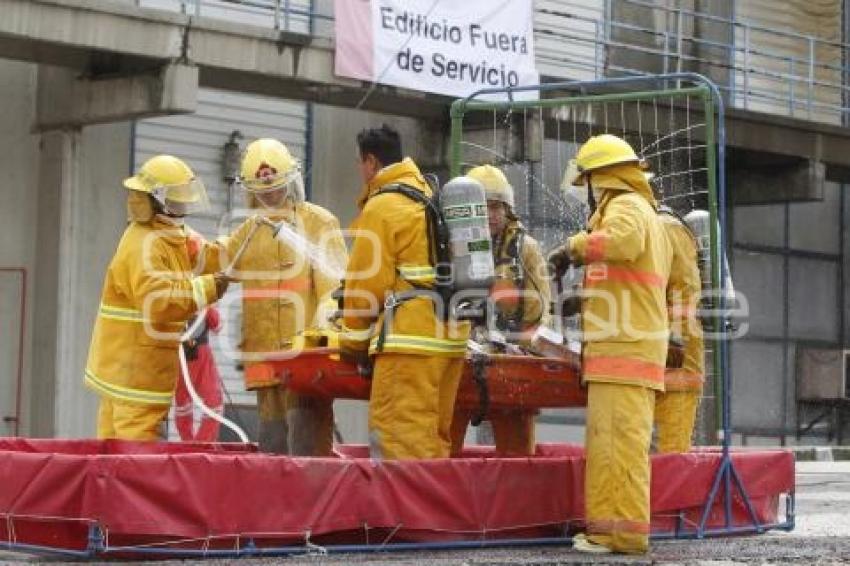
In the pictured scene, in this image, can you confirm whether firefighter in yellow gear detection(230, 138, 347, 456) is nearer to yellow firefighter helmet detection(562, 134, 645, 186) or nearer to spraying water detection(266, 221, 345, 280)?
spraying water detection(266, 221, 345, 280)

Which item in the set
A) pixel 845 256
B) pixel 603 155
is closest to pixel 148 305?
pixel 603 155

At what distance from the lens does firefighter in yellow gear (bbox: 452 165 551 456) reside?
38.8 feet

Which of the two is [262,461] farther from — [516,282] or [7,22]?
[7,22]

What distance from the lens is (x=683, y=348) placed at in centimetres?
1185

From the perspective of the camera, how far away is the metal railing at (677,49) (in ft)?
68.0

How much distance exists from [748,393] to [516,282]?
15.2m

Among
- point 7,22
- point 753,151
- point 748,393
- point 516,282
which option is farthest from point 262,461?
point 748,393

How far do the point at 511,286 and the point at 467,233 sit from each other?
210 cm

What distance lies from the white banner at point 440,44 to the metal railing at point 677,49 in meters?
0.42

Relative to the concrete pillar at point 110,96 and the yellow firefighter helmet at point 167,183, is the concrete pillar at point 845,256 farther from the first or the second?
the yellow firefighter helmet at point 167,183

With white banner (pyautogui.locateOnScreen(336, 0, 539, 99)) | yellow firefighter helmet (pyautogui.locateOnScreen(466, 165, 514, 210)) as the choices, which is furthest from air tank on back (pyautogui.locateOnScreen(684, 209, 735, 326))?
white banner (pyautogui.locateOnScreen(336, 0, 539, 99))

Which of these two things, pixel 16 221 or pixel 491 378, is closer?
pixel 491 378

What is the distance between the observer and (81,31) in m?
17.5

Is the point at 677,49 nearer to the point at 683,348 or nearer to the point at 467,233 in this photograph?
the point at 683,348
